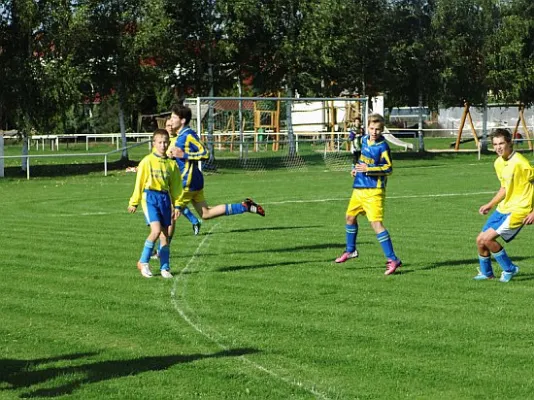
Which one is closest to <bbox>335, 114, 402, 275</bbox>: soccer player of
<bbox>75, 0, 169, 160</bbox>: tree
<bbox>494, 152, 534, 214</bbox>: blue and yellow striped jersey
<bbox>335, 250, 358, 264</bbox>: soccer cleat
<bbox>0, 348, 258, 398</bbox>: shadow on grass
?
<bbox>335, 250, 358, 264</bbox>: soccer cleat

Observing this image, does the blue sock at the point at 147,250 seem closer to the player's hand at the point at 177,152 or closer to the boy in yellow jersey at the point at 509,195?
the player's hand at the point at 177,152

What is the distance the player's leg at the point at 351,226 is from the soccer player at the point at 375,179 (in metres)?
0.05

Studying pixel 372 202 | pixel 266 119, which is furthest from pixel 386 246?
pixel 266 119

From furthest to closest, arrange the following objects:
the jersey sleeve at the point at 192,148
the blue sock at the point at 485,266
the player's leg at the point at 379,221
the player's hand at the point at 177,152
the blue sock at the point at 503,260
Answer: the jersey sleeve at the point at 192,148 < the player's hand at the point at 177,152 < the player's leg at the point at 379,221 < the blue sock at the point at 485,266 < the blue sock at the point at 503,260

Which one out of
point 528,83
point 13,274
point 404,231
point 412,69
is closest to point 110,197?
point 404,231

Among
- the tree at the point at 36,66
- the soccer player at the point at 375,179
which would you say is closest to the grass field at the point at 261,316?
the soccer player at the point at 375,179

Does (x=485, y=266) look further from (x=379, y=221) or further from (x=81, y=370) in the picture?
(x=81, y=370)

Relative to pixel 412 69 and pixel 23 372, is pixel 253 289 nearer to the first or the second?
pixel 23 372

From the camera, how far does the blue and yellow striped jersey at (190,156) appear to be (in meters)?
13.9

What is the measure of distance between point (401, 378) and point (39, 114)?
109 ft

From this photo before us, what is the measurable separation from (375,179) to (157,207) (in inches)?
105

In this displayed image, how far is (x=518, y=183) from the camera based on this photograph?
11.1m

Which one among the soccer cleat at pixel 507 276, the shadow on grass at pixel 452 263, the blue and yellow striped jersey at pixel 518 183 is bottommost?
the shadow on grass at pixel 452 263

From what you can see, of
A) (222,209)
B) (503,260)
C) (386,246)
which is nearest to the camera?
(503,260)
